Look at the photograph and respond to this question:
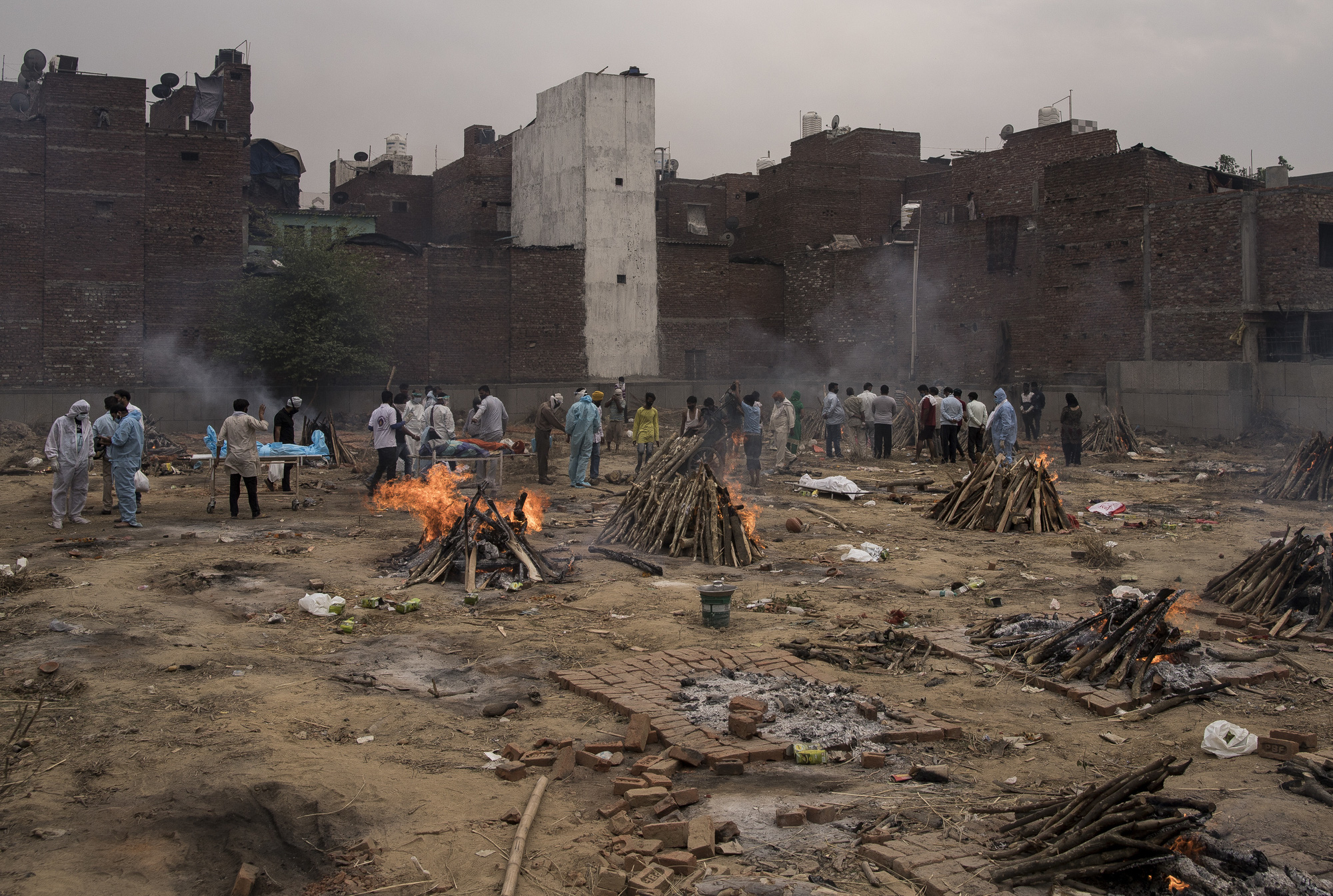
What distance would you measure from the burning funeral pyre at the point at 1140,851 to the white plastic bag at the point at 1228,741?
4.51ft

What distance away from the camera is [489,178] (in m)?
38.8

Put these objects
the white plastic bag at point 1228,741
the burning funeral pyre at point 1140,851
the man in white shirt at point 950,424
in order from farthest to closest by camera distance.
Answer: the man in white shirt at point 950,424
the white plastic bag at point 1228,741
the burning funeral pyre at point 1140,851

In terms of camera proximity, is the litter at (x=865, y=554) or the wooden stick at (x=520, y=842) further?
the litter at (x=865, y=554)

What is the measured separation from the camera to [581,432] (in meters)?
16.0

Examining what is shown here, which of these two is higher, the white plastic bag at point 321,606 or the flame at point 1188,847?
the white plastic bag at point 321,606

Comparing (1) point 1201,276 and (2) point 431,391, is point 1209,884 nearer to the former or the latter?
(2) point 431,391

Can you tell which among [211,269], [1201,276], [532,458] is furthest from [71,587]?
[1201,276]

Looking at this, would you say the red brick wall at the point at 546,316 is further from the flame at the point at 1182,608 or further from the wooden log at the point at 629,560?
the flame at the point at 1182,608

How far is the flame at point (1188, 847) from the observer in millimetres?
4070

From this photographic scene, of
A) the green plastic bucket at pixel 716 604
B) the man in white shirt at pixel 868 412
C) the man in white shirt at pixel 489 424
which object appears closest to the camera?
the green plastic bucket at pixel 716 604

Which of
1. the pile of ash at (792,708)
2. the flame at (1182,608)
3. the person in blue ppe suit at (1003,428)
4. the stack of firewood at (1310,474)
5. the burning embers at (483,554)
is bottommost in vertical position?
the pile of ash at (792,708)

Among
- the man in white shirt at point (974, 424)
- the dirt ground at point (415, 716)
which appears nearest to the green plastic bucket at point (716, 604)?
the dirt ground at point (415, 716)

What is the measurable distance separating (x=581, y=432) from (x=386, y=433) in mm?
3101

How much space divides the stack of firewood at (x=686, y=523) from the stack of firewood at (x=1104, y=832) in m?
6.48
